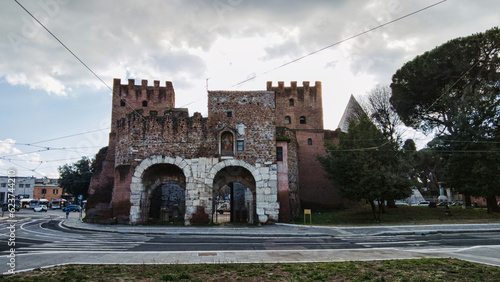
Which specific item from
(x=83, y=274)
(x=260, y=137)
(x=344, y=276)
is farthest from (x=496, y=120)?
(x=83, y=274)

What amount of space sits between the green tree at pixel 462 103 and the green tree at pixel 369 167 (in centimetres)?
719

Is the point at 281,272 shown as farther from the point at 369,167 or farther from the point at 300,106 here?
the point at 300,106

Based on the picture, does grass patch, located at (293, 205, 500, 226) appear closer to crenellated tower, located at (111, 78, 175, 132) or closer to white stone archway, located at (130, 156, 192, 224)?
white stone archway, located at (130, 156, 192, 224)

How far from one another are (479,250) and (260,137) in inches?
672

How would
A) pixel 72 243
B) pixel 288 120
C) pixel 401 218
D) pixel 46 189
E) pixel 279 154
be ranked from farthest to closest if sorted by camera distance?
pixel 46 189, pixel 288 120, pixel 401 218, pixel 279 154, pixel 72 243

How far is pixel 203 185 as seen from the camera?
1007 inches

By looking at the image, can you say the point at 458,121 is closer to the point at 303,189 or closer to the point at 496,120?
the point at 496,120

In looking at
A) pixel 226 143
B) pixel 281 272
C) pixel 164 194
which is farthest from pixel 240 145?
pixel 281 272

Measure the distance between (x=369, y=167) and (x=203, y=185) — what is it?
1280 centimetres

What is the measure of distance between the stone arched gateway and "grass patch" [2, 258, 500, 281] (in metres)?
16.4

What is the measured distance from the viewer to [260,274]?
25.5 feet

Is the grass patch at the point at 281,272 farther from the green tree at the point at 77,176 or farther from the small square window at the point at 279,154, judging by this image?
the green tree at the point at 77,176

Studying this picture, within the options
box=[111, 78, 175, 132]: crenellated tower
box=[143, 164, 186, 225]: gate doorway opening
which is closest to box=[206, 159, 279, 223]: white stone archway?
box=[143, 164, 186, 225]: gate doorway opening

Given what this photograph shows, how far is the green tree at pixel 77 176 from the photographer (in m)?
53.5
